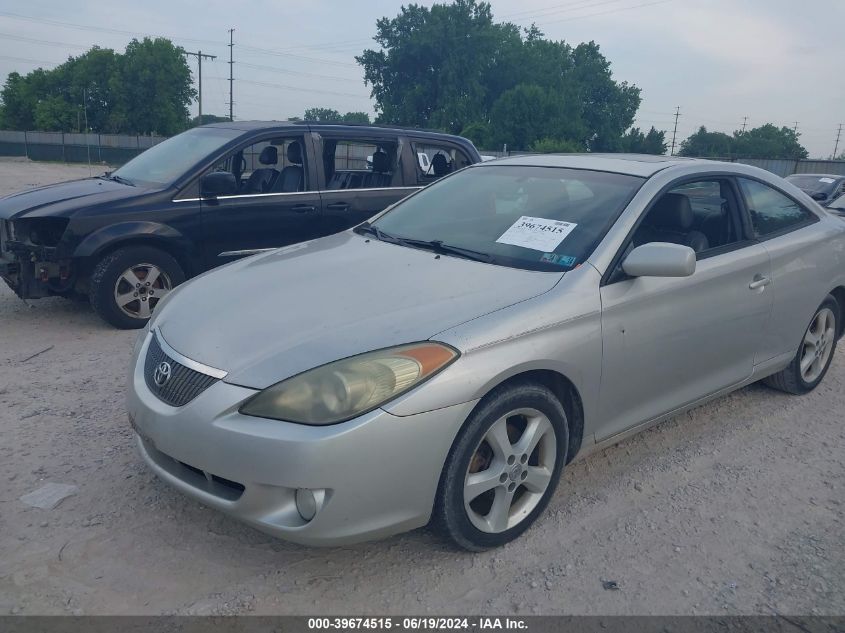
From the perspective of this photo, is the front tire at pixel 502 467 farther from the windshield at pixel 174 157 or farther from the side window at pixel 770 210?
the windshield at pixel 174 157

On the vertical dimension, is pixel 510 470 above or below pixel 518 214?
below

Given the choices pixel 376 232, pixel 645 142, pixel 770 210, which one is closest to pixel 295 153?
pixel 376 232

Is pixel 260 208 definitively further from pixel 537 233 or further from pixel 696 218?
pixel 696 218

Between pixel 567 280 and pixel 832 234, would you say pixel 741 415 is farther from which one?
pixel 567 280

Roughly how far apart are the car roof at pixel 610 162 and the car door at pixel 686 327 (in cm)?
18

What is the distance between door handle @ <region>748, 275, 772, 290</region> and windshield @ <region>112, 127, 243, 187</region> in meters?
4.39

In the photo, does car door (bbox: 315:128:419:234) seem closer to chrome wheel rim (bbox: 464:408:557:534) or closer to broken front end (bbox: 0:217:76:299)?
broken front end (bbox: 0:217:76:299)

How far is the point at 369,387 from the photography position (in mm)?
A: 2451

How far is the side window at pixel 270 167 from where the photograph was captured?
6.20m

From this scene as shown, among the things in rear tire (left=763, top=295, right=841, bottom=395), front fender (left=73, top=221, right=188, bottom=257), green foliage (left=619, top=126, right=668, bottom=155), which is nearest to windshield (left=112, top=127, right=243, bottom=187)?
front fender (left=73, top=221, right=188, bottom=257)

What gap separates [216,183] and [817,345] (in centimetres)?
470

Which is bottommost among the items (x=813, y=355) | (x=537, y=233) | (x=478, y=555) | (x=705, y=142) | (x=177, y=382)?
(x=478, y=555)

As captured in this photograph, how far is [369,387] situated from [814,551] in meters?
2.05

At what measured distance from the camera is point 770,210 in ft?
14.0
